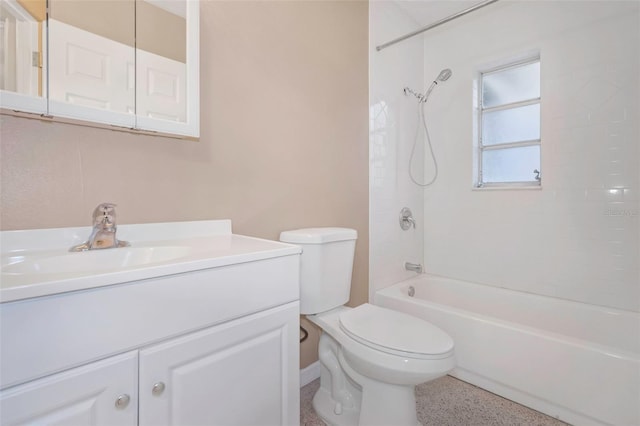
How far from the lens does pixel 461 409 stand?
146 centimetres

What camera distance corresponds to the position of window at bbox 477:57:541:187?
6.77 ft

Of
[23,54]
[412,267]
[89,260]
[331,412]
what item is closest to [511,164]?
[412,267]

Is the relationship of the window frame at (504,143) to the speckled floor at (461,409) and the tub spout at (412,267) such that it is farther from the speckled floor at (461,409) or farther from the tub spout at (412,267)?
the speckled floor at (461,409)

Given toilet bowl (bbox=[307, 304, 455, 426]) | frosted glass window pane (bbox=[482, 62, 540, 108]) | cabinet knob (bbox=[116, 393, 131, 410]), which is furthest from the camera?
frosted glass window pane (bbox=[482, 62, 540, 108])

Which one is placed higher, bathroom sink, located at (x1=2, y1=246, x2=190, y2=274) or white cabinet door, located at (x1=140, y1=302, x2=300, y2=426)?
bathroom sink, located at (x1=2, y1=246, x2=190, y2=274)

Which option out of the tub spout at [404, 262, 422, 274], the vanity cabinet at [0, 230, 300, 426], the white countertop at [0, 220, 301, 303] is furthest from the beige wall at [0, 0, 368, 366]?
the tub spout at [404, 262, 422, 274]

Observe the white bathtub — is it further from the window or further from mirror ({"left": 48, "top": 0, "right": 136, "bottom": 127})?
mirror ({"left": 48, "top": 0, "right": 136, "bottom": 127})

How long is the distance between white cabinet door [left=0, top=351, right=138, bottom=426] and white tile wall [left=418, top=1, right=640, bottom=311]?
160 centimetres

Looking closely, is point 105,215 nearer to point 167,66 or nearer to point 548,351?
point 167,66

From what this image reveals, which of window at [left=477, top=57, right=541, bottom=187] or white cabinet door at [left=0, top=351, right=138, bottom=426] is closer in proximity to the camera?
white cabinet door at [left=0, top=351, right=138, bottom=426]

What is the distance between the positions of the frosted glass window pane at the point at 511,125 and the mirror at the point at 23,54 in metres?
2.57

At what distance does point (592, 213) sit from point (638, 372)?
936 mm

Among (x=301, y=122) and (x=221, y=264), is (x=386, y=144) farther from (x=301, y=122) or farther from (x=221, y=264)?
(x=221, y=264)

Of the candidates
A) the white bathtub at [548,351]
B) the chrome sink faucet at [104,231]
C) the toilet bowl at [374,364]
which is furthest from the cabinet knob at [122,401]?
the white bathtub at [548,351]
